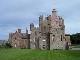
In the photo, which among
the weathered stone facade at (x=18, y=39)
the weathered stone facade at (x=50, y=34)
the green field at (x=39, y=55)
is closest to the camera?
the green field at (x=39, y=55)

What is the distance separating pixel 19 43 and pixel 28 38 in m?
3.94

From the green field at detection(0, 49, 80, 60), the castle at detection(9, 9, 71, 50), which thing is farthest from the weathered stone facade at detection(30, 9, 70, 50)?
Answer: the green field at detection(0, 49, 80, 60)

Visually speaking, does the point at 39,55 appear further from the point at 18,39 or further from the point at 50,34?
the point at 18,39

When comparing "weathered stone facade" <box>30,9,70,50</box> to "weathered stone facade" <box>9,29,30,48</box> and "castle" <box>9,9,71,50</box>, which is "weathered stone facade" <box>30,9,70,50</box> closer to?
"castle" <box>9,9,71,50</box>

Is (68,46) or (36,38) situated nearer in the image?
(68,46)

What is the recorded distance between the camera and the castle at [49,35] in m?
92.6

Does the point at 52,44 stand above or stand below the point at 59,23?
below

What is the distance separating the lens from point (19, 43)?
100812mm

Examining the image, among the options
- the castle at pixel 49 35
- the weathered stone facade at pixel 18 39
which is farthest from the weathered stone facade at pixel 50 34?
the weathered stone facade at pixel 18 39

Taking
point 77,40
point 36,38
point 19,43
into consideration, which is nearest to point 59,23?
point 36,38

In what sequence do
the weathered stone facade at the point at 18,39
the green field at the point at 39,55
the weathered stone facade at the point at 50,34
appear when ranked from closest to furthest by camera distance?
the green field at the point at 39,55 < the weathered stone facade at the point at 50,34 < the weathered stone facade at the point at 18,39

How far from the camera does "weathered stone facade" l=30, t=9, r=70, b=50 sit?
9250 centimetres

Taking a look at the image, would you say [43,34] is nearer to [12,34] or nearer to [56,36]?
[56,36]

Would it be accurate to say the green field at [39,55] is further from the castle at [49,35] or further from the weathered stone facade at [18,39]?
the weathered stone facade at [18,39]
